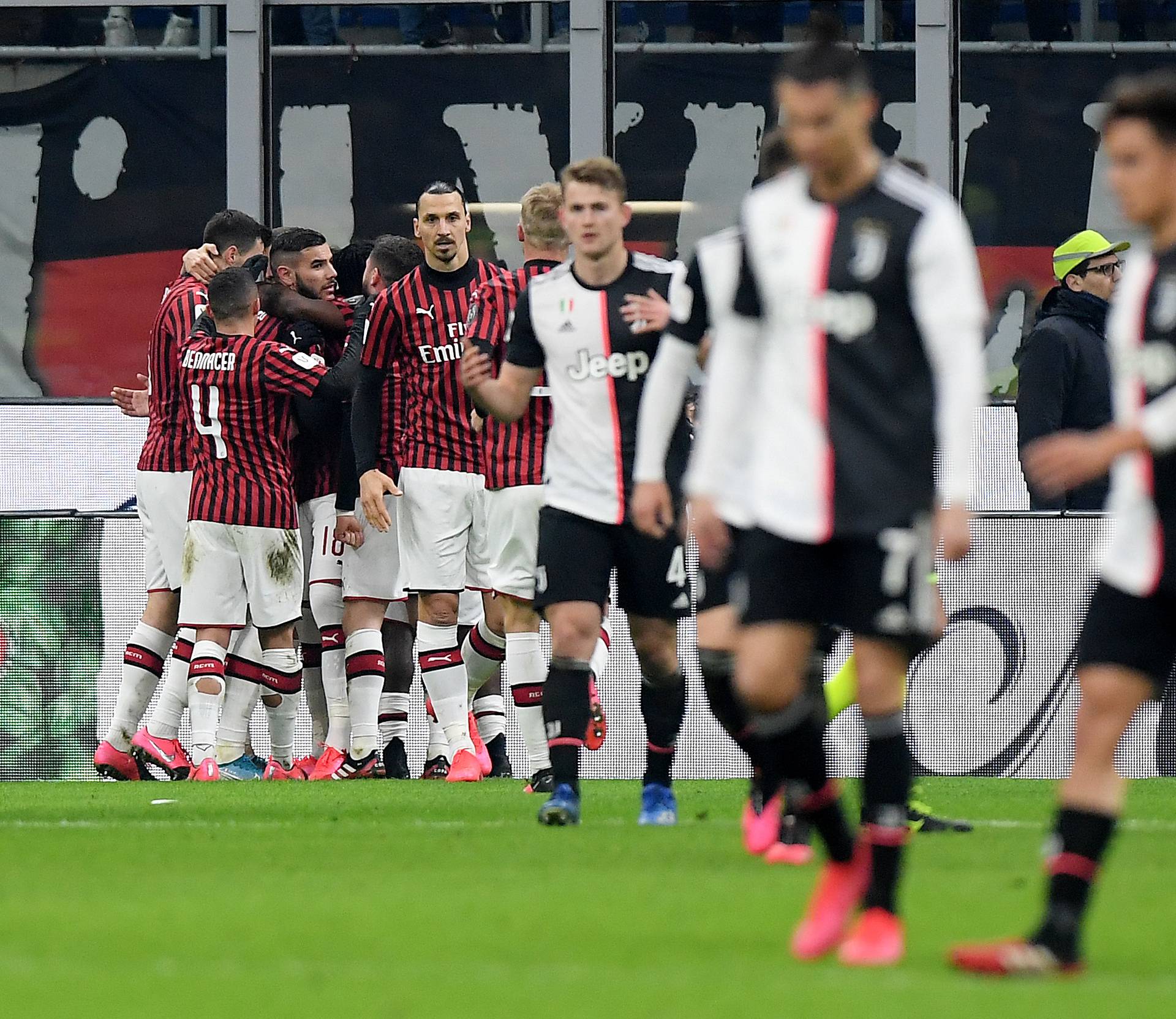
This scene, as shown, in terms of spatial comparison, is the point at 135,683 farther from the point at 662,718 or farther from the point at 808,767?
the point at 808,767

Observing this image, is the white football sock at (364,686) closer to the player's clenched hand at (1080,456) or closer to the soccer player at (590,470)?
the soccer player at (590,470)

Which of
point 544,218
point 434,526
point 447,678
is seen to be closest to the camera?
point 544,218

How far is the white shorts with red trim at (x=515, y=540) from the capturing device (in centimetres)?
995

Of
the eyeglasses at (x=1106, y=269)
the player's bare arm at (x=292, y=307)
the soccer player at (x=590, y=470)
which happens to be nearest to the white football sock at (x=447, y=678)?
the player's bare arm at (x=292, y=307)

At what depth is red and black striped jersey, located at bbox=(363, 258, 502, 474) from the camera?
34.5 feet

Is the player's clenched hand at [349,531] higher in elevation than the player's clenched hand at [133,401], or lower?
lower

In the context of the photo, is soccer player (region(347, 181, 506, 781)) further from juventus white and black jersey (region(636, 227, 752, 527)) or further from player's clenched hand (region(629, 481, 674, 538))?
player's clenched hand (region(629, 481, 674, 538))

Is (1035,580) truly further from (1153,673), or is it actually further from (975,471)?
(1153,673)

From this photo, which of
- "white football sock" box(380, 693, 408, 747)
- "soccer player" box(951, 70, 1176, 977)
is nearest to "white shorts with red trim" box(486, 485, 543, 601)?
"white football sock" box(380, 693, 408, 747)

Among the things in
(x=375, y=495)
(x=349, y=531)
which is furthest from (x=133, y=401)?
(x=375, y=495)

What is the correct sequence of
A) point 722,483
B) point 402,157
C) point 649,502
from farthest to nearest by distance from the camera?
1. point 402,157
2. point 649,502
3. point 722,483

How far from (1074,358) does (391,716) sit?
3656 mm

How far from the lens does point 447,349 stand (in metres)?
10.5

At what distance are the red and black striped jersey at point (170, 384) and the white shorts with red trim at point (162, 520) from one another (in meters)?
0.07
